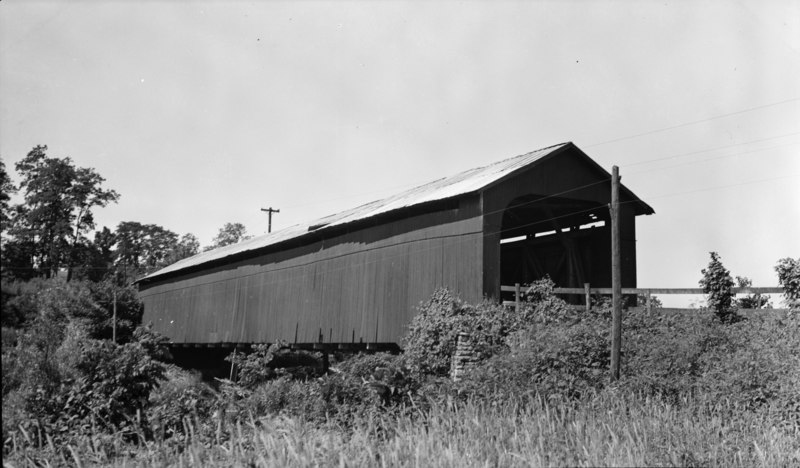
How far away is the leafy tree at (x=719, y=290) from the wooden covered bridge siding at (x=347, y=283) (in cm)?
558

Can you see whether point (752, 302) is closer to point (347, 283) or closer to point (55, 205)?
point (347, 283)

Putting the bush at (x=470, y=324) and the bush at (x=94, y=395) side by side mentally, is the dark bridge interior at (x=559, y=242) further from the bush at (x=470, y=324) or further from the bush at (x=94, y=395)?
the bush at (x=94, y=395)

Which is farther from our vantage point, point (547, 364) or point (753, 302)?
point (753, 302)

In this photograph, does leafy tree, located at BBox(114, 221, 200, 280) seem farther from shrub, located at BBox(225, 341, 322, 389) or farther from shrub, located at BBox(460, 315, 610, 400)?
shrub, located at BBox(460, 315, 610, 400)

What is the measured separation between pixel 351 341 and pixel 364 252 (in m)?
2.65

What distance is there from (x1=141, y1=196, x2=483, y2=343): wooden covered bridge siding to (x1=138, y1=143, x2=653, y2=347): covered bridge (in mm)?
37

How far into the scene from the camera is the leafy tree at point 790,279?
14078 millimetres

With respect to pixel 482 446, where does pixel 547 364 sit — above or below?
above

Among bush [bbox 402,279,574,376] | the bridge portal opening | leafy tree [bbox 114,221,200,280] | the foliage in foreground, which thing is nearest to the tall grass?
the foliage in foreground

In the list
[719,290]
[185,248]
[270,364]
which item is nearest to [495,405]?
[719,290]

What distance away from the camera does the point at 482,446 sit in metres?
5.78

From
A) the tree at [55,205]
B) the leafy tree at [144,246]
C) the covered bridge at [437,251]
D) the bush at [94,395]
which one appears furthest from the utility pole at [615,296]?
the leafy tree at [144,246]

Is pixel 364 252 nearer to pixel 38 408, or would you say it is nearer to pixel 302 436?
pixel 38 408

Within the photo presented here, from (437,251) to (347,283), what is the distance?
4.23 metres
